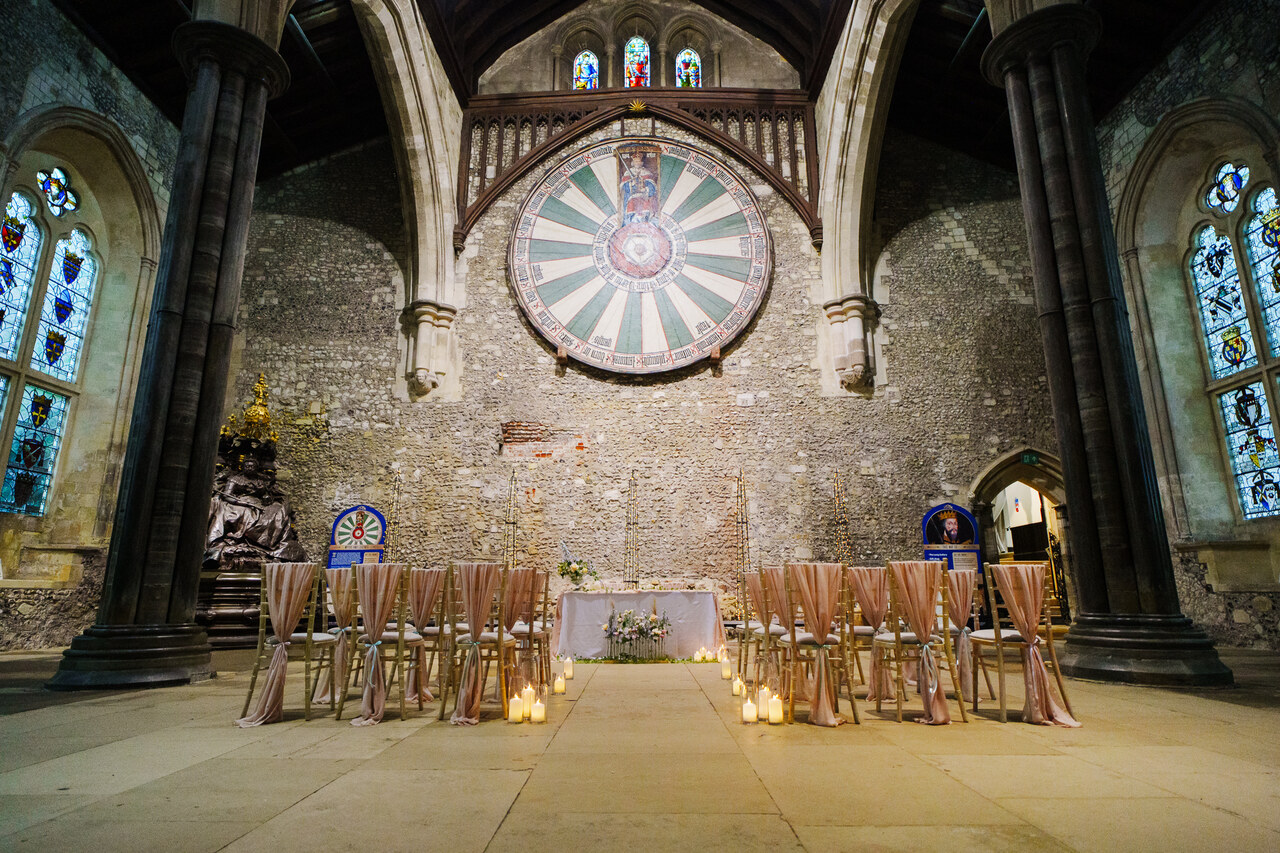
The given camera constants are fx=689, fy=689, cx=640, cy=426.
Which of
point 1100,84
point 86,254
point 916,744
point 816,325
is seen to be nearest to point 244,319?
point 86,254

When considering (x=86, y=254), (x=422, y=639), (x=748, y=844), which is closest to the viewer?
(x=748, y=844)

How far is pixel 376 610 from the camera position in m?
3.26

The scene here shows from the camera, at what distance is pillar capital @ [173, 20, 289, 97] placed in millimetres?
4750

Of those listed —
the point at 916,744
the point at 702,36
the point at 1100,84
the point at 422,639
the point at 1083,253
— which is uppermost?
the point at 702,36

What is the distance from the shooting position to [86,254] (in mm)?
7105

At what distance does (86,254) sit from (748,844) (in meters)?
8.59

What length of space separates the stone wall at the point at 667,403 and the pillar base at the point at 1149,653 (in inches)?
138

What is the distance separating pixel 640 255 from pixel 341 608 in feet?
20.1

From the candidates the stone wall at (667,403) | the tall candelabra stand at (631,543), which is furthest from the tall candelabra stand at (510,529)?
the tall candelabra stand at (631,543)

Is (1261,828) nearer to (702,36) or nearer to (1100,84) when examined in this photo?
(1100,84)

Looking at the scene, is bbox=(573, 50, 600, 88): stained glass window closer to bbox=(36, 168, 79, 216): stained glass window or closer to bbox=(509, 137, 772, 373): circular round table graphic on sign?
bbox=(509, 137, 772, 373): circular round table graphic on sign

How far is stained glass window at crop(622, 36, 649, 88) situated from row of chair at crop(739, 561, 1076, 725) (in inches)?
312

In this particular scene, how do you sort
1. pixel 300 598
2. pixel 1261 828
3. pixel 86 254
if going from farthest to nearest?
pixel 86 254
pixel 300 598
pixel 1261 828

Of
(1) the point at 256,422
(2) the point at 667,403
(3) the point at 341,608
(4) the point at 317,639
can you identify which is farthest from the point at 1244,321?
(1) the point at 256,422
